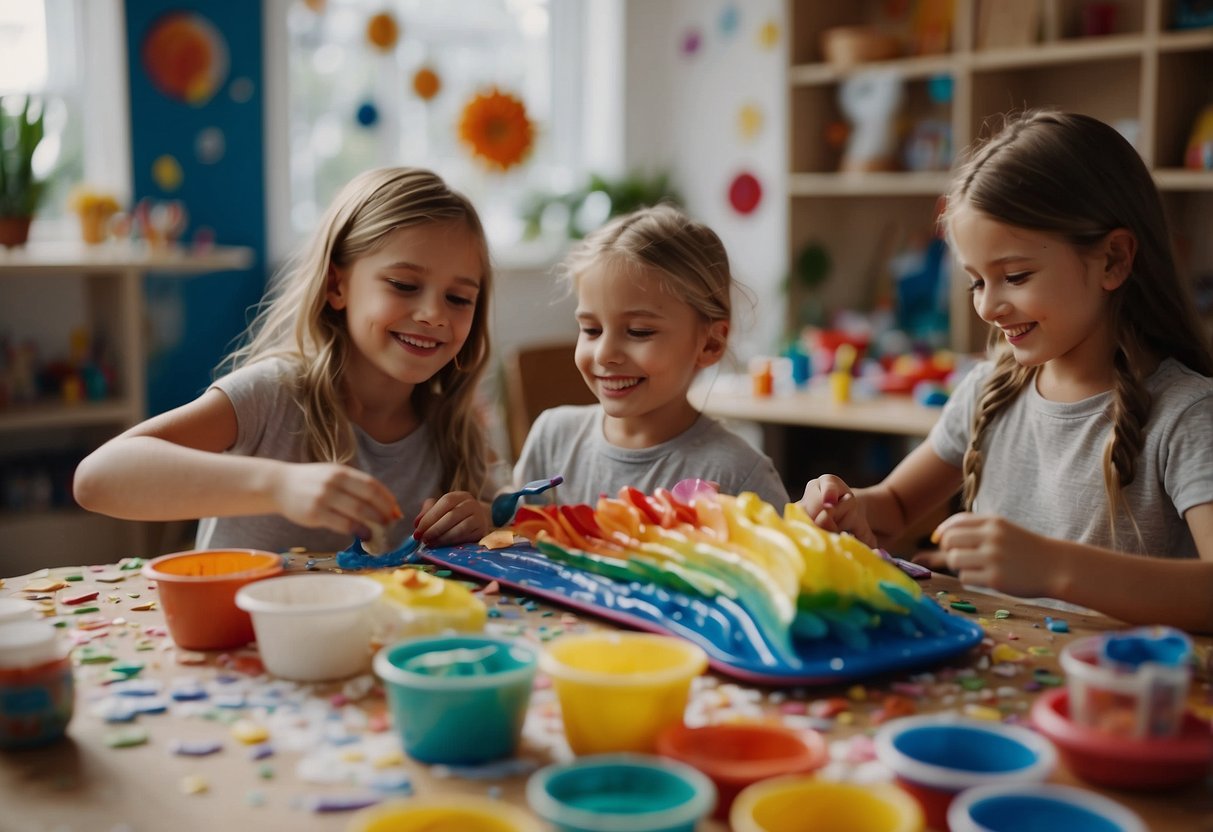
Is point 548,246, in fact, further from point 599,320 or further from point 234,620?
point 234,620

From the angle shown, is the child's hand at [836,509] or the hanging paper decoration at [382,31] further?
the hanging paper decoration at [382,31]

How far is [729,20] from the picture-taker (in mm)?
4910

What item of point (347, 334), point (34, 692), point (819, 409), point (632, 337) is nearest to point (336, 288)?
point (347, 334)

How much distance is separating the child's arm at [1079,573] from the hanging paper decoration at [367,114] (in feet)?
12.6

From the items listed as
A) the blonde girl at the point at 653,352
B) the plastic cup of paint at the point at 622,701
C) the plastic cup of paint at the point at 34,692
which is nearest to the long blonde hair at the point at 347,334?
the blonde girl at the point at 653,352

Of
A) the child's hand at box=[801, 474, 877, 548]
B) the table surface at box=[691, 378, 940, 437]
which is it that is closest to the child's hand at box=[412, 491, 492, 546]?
the child's hand at box=[801, 474, 877, 548]

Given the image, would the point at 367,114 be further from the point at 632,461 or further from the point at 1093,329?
the point at 1093,329

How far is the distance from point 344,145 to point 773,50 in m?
1.70

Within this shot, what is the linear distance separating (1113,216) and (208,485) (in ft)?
3.60

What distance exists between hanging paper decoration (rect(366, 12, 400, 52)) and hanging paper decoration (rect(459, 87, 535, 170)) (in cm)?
38

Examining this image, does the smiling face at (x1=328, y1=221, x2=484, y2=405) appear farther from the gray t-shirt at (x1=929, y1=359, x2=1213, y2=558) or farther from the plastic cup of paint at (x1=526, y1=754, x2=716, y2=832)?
the plastic cup of paint at (x1=526, y1=754, x2=716, y2=832)

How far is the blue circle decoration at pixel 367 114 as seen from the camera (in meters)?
4.55

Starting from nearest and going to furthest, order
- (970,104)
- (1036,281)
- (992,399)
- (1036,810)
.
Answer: (1036,810), (1036,281), (992,399), (970,104)

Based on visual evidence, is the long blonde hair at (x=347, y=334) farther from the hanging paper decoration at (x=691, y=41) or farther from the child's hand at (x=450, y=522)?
the hanging paper decoration at (x=691, y=41)
